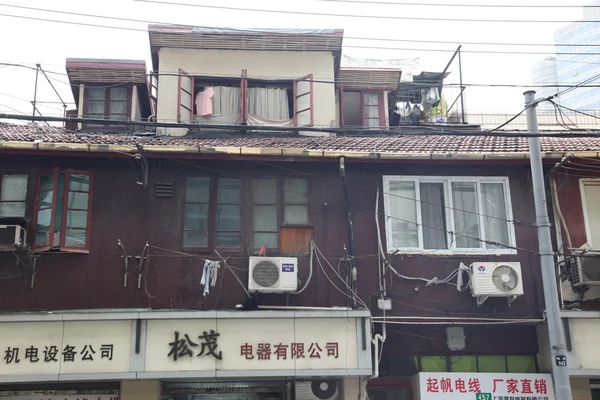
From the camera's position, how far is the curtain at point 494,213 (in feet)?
44.3

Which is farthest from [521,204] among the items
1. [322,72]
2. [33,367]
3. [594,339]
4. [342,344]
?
[33,367]

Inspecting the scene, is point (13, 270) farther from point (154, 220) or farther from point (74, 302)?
point (154, 220)

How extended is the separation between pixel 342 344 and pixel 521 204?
16.3ft

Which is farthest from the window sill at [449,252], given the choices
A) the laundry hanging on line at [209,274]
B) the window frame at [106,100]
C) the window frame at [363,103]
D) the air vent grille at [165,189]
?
the window frame at [106,100]

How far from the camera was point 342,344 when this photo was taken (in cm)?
1215

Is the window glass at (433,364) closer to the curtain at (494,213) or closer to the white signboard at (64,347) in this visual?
the curtain at (494,213)

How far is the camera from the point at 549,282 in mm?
10352

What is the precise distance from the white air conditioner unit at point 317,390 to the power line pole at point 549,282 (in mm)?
4481

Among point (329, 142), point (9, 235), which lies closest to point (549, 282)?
point (329, 142)

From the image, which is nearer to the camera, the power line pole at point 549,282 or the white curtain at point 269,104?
the power line pole at point 549,282

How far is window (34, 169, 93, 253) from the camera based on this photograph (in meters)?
12.6

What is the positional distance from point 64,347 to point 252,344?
11.3ft

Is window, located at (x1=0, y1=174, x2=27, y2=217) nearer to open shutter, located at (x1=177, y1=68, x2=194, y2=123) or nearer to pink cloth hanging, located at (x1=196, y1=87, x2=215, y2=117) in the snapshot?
open shutter, located at (x1=177, y1=68, x2=194, y2=123)

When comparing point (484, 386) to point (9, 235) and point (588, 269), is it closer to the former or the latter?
point (588, 269)
